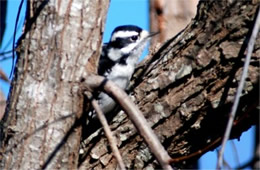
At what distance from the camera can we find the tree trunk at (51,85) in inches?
98.2

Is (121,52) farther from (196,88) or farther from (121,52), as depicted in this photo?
(196,88)

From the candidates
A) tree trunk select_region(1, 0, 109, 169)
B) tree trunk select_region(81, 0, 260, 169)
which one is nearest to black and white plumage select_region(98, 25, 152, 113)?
tree trunk select_region(81, 0, 260, 169)

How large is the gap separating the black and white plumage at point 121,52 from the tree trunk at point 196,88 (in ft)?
1.35

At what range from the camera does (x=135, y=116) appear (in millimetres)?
2195

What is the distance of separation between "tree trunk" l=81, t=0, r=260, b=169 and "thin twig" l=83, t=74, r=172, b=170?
16.5 inches

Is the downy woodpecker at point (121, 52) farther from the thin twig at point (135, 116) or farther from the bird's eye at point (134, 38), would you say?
the thin twig at point (135, 116)

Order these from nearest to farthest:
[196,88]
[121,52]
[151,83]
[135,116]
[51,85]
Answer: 1. [135,116]
2. [51,85]
3. [196,88]
4. [151,83]
5. [121,52]

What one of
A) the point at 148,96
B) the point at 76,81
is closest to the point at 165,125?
the point at 148,96

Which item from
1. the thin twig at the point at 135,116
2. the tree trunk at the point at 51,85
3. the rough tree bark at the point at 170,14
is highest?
the rough tree bark at the point at 170,14

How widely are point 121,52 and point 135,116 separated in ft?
4.87

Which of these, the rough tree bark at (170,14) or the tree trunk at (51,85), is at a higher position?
the rough tree bark at (170,14)

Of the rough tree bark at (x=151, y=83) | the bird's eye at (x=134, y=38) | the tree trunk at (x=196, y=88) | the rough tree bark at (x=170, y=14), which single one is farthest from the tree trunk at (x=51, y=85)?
the rough tree bark at (x=170, y=14)

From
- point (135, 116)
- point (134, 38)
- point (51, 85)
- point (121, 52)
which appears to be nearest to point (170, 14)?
point (134, 38)

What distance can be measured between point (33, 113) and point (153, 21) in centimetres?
306
